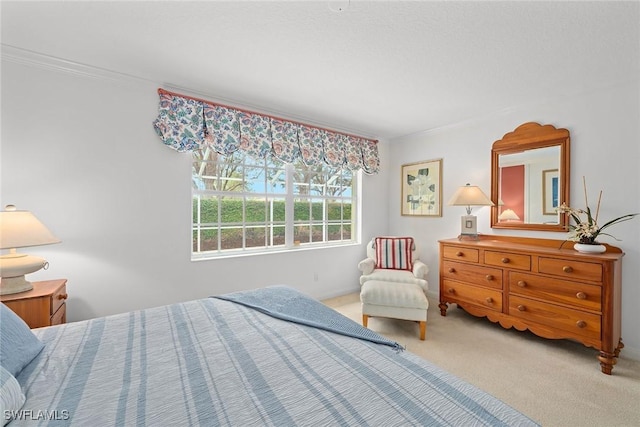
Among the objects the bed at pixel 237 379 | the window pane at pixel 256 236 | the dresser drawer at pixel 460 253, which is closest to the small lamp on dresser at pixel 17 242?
the bed at pixel 237 379

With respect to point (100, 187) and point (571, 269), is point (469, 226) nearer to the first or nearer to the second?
point (571, 269)

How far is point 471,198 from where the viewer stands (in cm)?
315

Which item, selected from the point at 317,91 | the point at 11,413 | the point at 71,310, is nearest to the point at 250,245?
the point at 71,310

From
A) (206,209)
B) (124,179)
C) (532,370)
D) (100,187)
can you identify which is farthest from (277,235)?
(532,370)

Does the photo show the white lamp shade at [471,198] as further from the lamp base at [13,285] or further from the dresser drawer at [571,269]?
the lamp base at [13,285]

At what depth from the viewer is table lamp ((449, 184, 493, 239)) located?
3.13 metres

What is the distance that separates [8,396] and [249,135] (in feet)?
8.76

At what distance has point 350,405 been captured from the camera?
0.83m

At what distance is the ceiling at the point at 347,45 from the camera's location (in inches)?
64.7

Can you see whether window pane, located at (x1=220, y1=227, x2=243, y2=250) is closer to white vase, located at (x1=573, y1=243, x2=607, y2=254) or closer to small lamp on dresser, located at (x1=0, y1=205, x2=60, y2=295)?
small lamp on dresser, located at (x1=0, y1=205, x2=60, y2=295)

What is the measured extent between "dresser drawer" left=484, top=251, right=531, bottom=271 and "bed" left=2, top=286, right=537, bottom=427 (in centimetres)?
212

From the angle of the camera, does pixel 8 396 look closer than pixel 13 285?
Yes

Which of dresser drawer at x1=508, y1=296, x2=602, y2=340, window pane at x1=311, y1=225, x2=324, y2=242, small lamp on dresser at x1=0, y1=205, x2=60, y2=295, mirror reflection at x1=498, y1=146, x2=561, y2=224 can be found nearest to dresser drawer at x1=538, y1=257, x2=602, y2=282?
dresser drawer at x1=508, y1=296, x2=602, y2=340

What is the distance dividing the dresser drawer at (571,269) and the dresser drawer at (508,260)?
0.35ft
